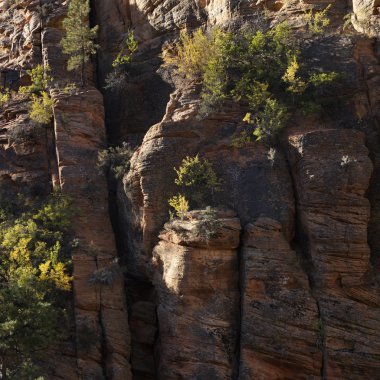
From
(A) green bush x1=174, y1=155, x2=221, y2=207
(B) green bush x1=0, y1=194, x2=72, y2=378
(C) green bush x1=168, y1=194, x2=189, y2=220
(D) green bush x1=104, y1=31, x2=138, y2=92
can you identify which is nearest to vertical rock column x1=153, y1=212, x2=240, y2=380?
(C) green bush x1=168, y1=194, x2=189, y2=220

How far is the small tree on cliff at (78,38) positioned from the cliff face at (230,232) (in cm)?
218

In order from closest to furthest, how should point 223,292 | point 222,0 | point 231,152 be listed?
1. point 223,292
2. point 231,152
3. point 222,0

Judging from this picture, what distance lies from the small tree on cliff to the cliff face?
2.18 m

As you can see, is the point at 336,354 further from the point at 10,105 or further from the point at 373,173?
the point at 10,105

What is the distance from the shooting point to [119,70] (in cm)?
2286

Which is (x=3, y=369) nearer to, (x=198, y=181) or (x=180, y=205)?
(x=180, y=205)

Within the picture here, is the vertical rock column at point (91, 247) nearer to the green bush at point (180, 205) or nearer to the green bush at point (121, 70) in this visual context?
the green bush at point (121, 70)

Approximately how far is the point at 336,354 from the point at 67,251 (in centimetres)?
1054

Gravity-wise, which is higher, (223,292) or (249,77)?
(249,77)

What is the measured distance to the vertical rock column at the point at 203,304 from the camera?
15641mm

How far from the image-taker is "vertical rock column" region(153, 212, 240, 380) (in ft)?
51.3

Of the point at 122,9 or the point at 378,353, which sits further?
the point at 122,9

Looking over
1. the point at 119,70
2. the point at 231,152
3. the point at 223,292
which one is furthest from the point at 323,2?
the point at 223,292

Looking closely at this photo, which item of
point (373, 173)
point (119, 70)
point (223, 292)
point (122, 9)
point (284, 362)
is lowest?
point (284, 362)
